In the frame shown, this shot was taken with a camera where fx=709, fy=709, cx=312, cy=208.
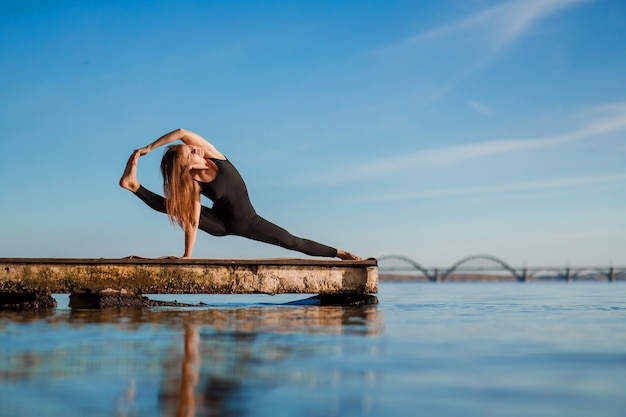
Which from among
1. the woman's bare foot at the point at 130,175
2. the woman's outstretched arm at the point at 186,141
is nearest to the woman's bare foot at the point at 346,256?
the woman's outstretched arm at the point at 186,141

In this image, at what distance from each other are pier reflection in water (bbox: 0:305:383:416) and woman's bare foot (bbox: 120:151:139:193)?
8.39ft

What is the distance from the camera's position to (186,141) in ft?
27.1

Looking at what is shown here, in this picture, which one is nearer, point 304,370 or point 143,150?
point 304,370

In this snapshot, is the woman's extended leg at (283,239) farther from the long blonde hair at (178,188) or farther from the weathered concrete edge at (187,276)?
the long blonde hair at (178,188)

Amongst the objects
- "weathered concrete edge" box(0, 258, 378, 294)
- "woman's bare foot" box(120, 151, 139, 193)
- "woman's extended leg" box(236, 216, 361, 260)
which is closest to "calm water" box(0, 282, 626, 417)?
"weathered concrete edge" box(0, 258, 378, 294)

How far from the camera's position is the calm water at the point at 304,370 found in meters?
2.51

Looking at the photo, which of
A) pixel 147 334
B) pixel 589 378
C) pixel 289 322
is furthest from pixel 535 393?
pixel 289 322

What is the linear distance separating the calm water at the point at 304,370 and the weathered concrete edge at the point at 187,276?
248cm

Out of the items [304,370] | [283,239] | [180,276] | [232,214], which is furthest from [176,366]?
[283,239]

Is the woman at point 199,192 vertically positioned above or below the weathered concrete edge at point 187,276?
above

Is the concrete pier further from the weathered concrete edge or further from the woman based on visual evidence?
the woman

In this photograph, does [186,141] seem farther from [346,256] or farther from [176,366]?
[176,366]

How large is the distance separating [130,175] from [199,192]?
81 centimetres

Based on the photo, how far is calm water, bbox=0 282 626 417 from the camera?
2506mm
